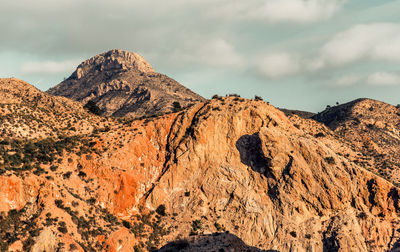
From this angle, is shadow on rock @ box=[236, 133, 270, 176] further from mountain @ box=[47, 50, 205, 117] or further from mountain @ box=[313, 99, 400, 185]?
mountain @ box=[47, 50, 205, 117]

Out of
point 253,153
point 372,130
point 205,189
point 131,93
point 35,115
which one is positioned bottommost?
point 205,189

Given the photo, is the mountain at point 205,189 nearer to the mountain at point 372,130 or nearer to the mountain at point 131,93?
the mountain at point 372,130

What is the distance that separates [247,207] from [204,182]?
10125mm

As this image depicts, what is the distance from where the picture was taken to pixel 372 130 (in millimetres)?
A: 112375

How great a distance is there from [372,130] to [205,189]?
7751 cm

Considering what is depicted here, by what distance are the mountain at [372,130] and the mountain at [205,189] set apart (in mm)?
20772

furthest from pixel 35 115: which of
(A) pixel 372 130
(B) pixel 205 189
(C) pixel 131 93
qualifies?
(A) pixel 372 130

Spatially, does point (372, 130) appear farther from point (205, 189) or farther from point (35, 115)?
point (35, 115)

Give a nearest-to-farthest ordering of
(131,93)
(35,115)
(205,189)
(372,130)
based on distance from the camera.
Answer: (205,189) → (35,115) → (372,130) → (131,93)

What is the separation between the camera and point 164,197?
212ft

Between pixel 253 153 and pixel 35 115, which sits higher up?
pixel 35 115

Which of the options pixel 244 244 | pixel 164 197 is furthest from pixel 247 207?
pixel 164 197

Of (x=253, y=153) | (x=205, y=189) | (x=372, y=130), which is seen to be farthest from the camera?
(x=372, y=130)

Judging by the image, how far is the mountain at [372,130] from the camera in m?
79.6
